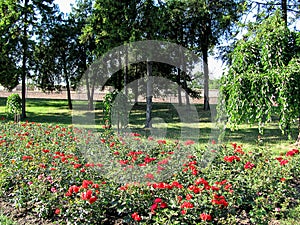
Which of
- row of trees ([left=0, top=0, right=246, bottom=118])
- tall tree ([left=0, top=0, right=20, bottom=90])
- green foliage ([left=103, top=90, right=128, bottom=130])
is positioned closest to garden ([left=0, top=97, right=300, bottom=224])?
green foliage ([left=103, top=90, right=128, bottom=130])

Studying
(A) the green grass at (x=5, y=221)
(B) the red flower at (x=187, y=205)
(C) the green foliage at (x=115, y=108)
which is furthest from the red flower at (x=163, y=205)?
(C) the green foliage at (x=115, y=108)

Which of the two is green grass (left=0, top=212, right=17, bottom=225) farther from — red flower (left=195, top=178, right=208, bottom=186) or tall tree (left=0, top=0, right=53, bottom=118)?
tall tree (left=0, top=0, right=53, bottom=118)

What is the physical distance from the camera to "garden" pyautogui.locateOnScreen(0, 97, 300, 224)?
122 inches

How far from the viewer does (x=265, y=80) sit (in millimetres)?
5480

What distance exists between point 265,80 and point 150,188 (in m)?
3.29

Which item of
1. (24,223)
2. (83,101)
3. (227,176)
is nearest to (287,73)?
(227,176)

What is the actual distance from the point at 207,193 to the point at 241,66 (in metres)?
3.38

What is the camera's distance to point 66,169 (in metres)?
4.08

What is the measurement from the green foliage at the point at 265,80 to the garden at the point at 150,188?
92cm

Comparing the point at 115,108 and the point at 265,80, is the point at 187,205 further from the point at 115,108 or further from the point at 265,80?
the point at 115,108

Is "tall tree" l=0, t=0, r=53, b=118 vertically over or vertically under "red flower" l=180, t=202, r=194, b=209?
over

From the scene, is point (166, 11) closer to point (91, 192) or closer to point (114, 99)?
point (114, 99)

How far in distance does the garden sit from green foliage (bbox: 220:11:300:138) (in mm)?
917

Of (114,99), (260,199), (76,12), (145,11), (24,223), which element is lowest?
(24,223)
